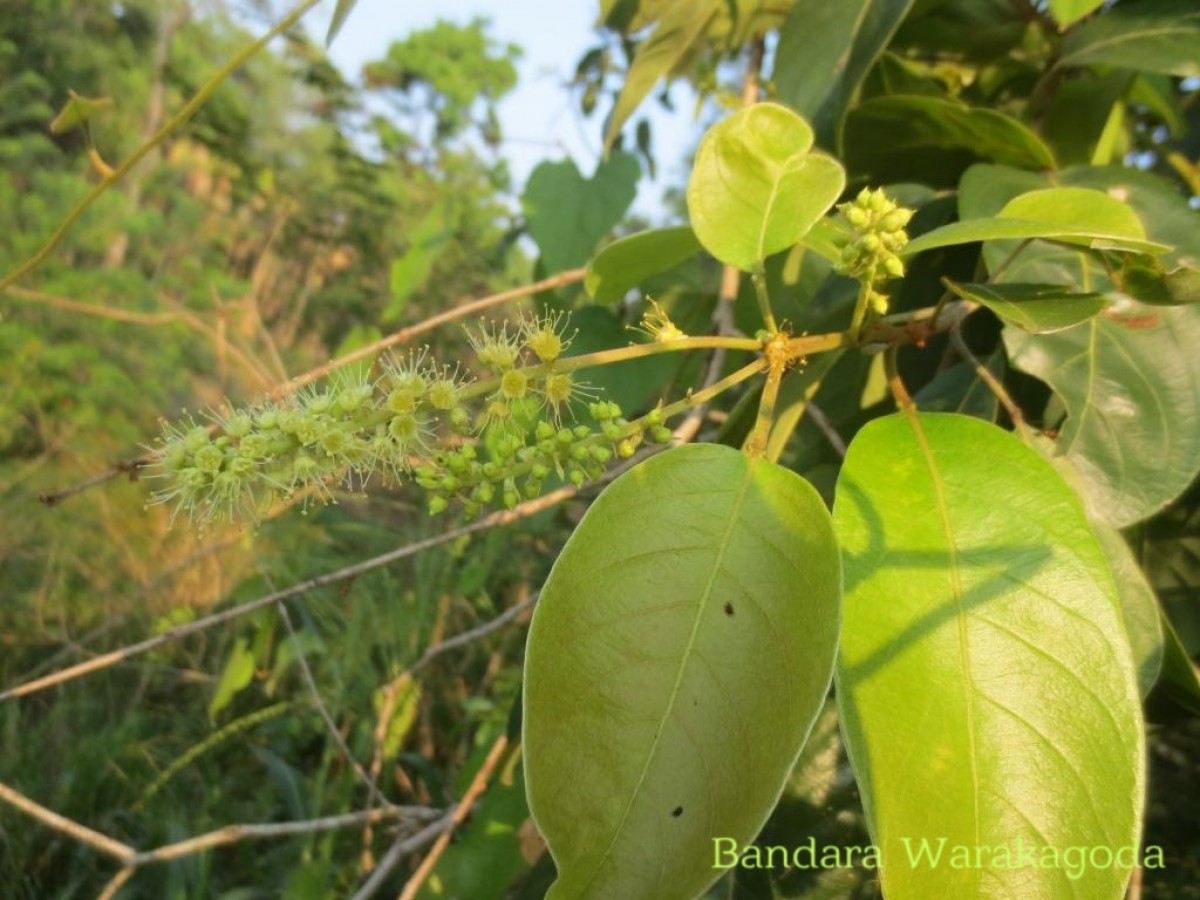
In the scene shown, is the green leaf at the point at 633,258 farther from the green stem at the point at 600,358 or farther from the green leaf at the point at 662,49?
the green leaf at the point at 662,49

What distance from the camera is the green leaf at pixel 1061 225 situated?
0.46m

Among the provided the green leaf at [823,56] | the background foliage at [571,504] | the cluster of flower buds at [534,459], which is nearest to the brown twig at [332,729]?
the background foliage at [571,504]

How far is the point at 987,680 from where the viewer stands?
18.4 inches

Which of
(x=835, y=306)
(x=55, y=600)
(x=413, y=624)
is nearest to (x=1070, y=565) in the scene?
(x=835, y=306)

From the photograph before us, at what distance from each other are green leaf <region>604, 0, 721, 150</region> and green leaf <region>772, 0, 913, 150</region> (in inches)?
7.2

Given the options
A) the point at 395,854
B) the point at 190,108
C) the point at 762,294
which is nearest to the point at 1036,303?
the point at 762,294

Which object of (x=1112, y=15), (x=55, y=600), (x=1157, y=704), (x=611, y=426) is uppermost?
(x=1112, y=15)

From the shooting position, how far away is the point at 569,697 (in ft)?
1.45

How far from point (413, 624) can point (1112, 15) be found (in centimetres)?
162

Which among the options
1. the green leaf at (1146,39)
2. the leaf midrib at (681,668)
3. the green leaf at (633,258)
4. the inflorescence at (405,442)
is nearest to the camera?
the leaf midrib at (681,668)

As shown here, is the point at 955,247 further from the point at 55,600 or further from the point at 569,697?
the point at 55,600

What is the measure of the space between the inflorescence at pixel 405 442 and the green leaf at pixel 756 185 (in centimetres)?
14

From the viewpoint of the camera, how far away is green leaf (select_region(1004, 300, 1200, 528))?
60cm

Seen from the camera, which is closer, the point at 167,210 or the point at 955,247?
the point at 955,247
